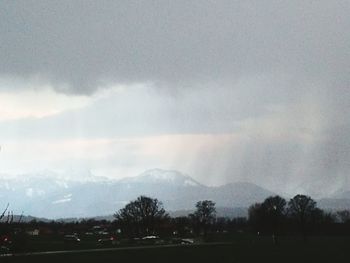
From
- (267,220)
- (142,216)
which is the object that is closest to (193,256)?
(267,220)

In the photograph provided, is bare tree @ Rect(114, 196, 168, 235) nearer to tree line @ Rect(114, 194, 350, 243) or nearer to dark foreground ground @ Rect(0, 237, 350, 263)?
tree line @ Rect(114, 194, 350, 243)

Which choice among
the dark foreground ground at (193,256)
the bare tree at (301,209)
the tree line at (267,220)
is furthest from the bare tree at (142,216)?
the dark foreground ground at (193,256)

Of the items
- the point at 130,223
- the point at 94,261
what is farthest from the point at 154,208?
the point at 94,261

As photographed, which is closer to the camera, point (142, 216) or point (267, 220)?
point (267, 220)

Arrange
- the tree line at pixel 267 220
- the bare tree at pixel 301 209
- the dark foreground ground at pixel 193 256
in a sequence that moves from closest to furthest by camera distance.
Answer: the dark foreground ground at pixel 193 256 < the tree line at pixel 267 220 < the bare tree at pixel 301 209

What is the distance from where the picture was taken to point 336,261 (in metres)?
58.5

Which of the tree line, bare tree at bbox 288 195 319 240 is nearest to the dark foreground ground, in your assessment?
the tree line

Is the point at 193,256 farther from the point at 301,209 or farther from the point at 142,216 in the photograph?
the point at 301,209

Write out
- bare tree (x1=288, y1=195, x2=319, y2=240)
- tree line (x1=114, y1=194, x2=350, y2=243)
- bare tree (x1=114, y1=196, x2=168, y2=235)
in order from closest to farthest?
bare tree (x1=114, y1=196, x2=168, y2=235), tree line (x1=114, y1=194, x2=350, y2=243), bare tree (x1=288, y1=195, x2=319, y2=240)

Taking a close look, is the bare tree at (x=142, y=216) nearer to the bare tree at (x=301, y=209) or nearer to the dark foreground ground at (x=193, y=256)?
the bare tree at (x=301, y=209)

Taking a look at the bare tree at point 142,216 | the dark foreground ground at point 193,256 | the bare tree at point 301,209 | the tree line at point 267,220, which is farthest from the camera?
the bare tree at point 301,209

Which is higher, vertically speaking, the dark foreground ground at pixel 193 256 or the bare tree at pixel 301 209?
the bare tree at pixel 301 209

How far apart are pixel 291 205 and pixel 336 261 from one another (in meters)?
118

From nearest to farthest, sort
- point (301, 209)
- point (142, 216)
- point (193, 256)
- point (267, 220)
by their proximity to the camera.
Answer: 1. point (193, 256)
2. point (267, 220)
3. point (142, 216)
4. point (301, 209)
